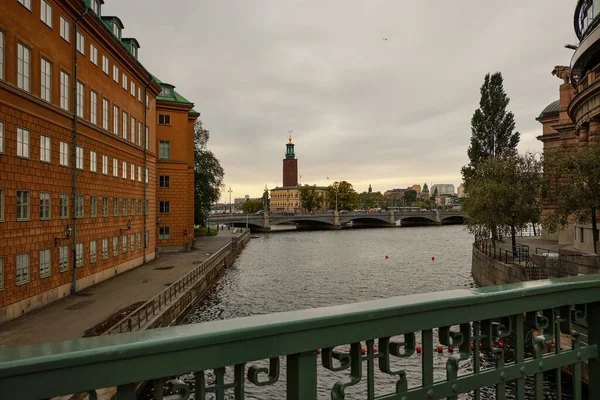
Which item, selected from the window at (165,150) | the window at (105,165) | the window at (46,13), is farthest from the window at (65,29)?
the window at (165,150)

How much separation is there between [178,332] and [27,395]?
622 millimetres

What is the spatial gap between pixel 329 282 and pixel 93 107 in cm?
2158

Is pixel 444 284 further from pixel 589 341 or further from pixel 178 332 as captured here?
pixel 178 332

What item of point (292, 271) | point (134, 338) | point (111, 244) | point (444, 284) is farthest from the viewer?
point (292, 271)

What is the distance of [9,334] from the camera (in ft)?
55.3

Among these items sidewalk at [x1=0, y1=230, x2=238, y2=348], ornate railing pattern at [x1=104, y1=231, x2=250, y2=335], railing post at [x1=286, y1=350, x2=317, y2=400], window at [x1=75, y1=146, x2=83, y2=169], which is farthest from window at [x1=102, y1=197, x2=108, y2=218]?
railing post at [x1=286, y1=350, x2=317, y2=400]

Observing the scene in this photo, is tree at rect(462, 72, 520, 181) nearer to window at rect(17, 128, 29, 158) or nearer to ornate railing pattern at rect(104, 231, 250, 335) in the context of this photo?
ornate railing pattern at rect(104, 231, 250, 335)

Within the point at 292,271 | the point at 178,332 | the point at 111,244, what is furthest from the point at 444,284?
the point at 178,332

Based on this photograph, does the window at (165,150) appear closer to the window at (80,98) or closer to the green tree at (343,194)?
the window at (80,98)

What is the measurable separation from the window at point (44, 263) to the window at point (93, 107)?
9485 millimetres

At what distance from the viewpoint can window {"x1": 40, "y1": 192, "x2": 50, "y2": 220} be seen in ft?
71.3

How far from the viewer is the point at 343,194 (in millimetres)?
145125

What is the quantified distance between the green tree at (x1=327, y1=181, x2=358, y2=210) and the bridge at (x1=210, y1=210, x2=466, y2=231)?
14092mm

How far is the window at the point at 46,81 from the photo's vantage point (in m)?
21.9
